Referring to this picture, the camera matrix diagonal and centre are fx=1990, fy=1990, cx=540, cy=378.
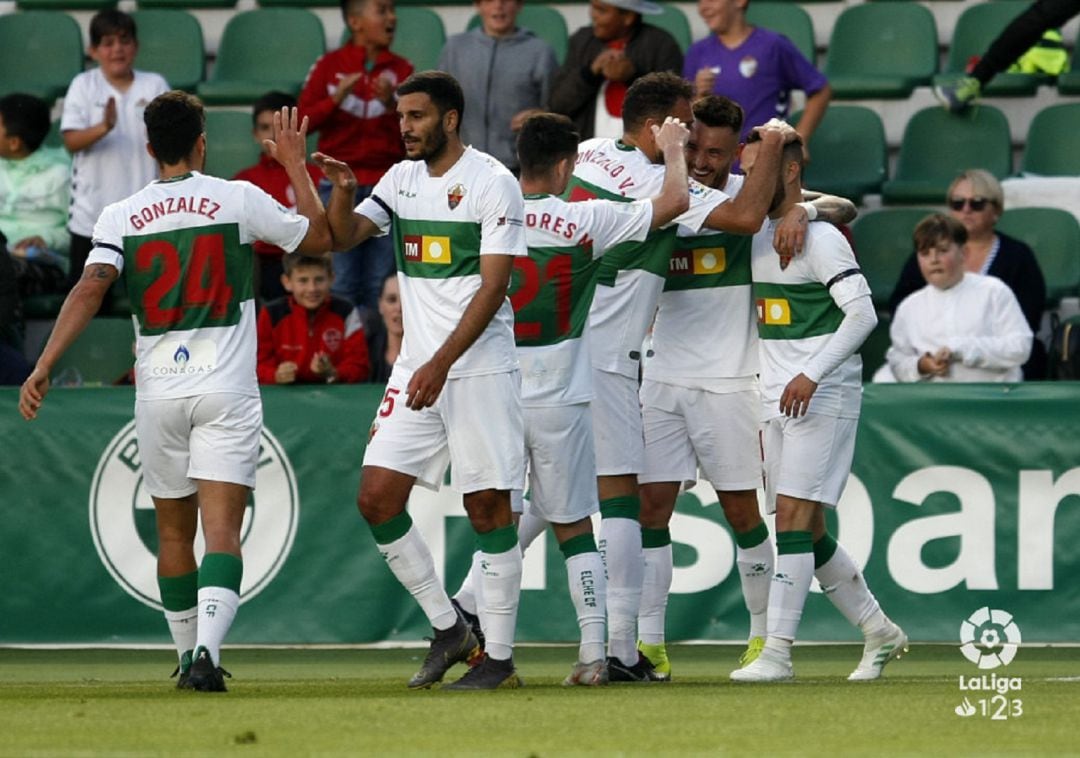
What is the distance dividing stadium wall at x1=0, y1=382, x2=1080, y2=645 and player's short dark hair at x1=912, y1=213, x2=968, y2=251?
92 cm

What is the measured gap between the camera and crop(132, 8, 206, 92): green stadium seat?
1405cm

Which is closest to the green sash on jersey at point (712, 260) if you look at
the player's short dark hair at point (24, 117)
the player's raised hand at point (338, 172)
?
the player's raised hand at point (338, 172)

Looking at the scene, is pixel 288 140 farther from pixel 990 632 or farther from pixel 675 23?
pixel 675 23

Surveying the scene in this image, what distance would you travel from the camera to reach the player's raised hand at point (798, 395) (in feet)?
25.3

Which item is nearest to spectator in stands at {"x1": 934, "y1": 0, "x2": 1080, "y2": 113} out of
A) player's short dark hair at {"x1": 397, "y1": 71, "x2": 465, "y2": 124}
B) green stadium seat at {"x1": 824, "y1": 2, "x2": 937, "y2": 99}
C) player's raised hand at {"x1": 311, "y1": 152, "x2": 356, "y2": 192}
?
green stadium seat at {"x1": 824, "y1": 2, "x2": 937, "y2": 99}

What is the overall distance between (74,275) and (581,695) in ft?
20.6

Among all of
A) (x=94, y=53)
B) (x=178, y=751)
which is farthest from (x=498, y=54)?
(x=178, y=751)

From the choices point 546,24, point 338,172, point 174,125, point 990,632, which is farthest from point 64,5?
point 990,632

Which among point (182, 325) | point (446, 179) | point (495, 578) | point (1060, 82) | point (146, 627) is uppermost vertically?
point (1060, 82)

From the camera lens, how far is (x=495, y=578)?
23.6ft

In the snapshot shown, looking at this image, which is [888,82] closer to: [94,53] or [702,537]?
[702,537]

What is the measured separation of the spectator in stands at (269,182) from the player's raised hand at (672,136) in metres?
4.59

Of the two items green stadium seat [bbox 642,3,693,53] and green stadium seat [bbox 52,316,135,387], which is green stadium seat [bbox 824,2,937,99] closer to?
green stadium seat [bbox 642,3,693,53]

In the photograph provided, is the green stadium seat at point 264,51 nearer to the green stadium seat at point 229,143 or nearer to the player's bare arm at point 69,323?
the green stadium seat at point 229,143
